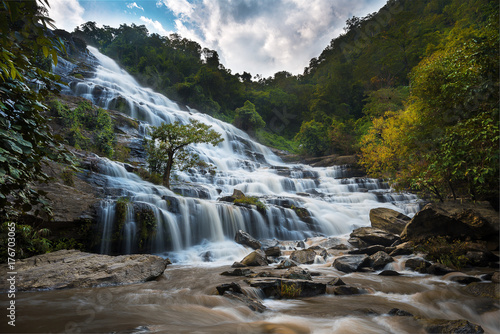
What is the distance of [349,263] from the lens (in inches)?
244

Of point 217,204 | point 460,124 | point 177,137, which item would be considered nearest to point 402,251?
point 460,124

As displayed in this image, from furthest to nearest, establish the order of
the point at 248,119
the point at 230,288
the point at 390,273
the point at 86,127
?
the point at 248,119, the point at 86,127, the point at 390,273, the point at 230,288

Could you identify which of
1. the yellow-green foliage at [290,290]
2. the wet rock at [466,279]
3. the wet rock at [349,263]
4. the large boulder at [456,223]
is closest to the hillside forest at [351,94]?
the large boulder at [456,223]

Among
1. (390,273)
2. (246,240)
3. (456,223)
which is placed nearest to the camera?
Answer: (390,273)

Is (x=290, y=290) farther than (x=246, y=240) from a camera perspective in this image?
No

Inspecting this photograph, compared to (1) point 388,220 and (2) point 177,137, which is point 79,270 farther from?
(1) point 388,220

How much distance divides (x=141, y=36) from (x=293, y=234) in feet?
156

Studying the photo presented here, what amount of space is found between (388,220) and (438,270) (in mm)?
4781

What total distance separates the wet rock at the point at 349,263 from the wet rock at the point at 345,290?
1.55m

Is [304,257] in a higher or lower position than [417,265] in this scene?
higher

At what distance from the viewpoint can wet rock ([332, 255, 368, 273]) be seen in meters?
6.08

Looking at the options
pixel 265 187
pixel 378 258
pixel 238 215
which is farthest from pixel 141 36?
pixel 378 258

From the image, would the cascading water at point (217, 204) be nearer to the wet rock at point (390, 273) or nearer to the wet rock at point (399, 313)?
the wet rock at point (390, 273)

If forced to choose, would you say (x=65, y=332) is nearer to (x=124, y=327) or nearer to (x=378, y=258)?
(x=124, y=327)
